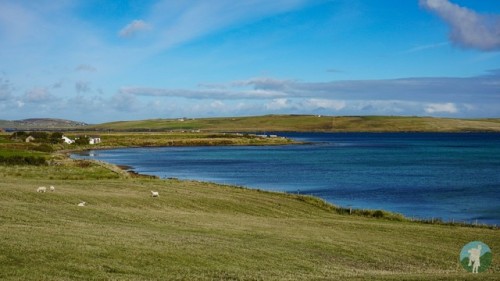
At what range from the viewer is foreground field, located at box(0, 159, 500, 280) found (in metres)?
21.4

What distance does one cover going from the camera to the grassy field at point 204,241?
70.4 feet

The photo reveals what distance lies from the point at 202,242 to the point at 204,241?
382mm

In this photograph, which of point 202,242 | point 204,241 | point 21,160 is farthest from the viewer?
point 21,160

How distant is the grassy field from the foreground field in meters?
0.05

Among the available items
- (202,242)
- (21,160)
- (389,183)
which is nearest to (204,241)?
(202,242)

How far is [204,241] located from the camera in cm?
2839

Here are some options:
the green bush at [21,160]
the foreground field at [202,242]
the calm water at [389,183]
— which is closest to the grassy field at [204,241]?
the foreground field at [202,242]

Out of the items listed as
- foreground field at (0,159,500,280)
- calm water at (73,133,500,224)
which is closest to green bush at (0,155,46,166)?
calm water at (73,133,500,224)

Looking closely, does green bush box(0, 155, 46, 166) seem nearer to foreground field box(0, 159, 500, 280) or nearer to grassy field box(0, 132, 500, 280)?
grassy field box(0, 132, 500, 280)

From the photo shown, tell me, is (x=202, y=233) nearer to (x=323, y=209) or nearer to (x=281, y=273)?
(x=281, y=273)

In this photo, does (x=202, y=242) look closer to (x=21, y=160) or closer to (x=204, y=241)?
(x=204, y=241)

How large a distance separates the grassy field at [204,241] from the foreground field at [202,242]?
0.05 m

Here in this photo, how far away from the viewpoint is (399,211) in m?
56.8

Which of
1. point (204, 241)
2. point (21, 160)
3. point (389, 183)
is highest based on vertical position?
point (21, 160)
